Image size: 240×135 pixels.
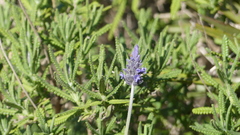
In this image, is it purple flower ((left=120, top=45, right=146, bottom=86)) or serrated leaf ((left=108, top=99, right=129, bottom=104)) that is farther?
serrated leaf ((left=108, top=99, right=129, bottom=104))

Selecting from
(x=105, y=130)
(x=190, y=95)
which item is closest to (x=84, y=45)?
(x=105, y=130)

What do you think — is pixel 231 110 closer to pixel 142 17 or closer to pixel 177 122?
pixel 177 122

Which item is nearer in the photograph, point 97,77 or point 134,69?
point 134,69

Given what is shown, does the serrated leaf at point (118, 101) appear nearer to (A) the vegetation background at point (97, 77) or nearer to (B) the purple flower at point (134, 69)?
(A) the vegetation background at point (97, 77)

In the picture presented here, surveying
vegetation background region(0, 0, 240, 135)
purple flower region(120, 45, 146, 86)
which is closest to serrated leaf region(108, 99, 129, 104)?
vegetation background region(0, 0, 240, 135)

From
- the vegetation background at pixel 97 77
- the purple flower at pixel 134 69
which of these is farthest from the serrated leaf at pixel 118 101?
the purple flower at pixel 134 69

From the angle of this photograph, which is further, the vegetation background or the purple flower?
the vegetation background

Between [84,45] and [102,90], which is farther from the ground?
[84,45]

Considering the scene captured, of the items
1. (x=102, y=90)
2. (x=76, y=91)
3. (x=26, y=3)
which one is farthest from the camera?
(x=26, y=3)

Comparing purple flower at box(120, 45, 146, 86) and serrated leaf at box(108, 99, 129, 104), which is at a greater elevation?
purple flower at box(120, 45, 146, 86)

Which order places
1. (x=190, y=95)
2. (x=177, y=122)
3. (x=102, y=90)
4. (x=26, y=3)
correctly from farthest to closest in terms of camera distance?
(x=190, y=95) < (x=177, y=122) < (x=26, y=3) < (x=102, y=90)

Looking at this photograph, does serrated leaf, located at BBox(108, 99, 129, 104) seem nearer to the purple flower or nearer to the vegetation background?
the vegetation background
